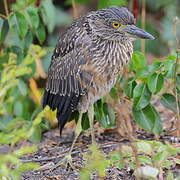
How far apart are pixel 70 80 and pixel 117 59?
461mm

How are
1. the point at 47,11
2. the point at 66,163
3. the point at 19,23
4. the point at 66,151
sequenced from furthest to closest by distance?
the point at 47,11, the point at 19,23, the point at 66,151, the point at 66,163

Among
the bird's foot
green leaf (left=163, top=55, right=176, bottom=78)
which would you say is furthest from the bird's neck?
the bird's foot

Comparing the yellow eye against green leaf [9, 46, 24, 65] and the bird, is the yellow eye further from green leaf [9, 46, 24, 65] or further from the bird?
green leaf [9, 46, 24, 65]

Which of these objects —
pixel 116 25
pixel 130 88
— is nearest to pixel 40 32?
A: pixel 116 25

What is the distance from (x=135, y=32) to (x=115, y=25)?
26 centimetres

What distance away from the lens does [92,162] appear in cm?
389

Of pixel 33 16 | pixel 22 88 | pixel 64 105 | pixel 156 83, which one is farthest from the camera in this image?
pixel 22 88

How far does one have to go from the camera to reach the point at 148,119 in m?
5.68

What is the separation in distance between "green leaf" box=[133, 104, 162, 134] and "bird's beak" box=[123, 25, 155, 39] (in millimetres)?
709

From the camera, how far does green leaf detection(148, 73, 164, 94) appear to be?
5406 millimetres

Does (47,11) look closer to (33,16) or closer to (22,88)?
(33,16)

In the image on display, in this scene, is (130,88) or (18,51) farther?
(18,51)

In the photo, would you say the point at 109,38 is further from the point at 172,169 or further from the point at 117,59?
the point at 172,169

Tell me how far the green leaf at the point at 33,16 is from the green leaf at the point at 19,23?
85 millimetres
